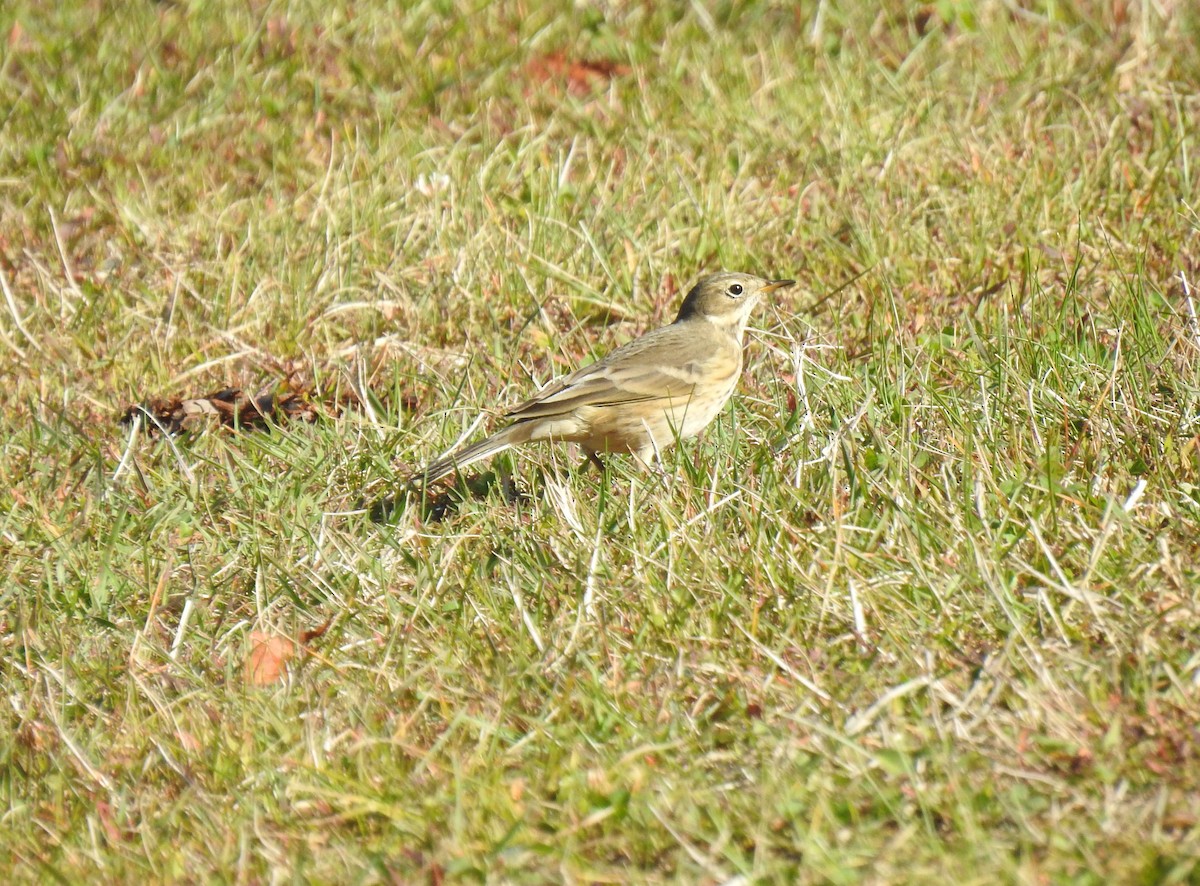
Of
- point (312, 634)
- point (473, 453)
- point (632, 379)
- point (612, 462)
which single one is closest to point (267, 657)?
point (312, 634)

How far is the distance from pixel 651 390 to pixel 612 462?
36cm

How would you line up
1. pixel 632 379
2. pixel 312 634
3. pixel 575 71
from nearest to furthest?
pixel 312 634
pixel 632 379
pixel 575 71

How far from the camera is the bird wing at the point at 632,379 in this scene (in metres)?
5.87

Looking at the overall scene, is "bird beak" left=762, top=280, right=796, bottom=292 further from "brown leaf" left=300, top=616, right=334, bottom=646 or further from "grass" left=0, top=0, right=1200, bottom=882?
"brown leaf" left=300, top=616, right=334, bottom=646

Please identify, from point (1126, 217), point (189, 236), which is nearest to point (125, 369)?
point (189, 236)

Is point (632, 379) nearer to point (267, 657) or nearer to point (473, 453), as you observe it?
point (473, 453)

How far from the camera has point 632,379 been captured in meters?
6.12

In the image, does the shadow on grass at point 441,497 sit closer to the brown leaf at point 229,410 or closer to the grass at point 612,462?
the grass at point 612,462

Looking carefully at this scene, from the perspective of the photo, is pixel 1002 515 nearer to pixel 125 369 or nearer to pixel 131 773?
pixel 131 773

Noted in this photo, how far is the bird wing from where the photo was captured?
5871 mm

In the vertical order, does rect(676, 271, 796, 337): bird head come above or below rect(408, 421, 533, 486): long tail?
below

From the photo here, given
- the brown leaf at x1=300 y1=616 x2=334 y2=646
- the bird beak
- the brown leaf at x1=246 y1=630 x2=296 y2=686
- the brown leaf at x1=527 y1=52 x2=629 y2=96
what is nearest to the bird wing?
the bird beak

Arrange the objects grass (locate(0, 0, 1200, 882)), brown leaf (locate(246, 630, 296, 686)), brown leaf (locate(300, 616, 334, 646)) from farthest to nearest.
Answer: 1. brown leaf (locate(300, 616, 334, 646))
2. brown leaf (locate(246, 630, 296, 686))
3. grass (locate(0, 0, 1200, 882))

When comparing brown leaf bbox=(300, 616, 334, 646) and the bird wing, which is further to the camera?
the bird wing
